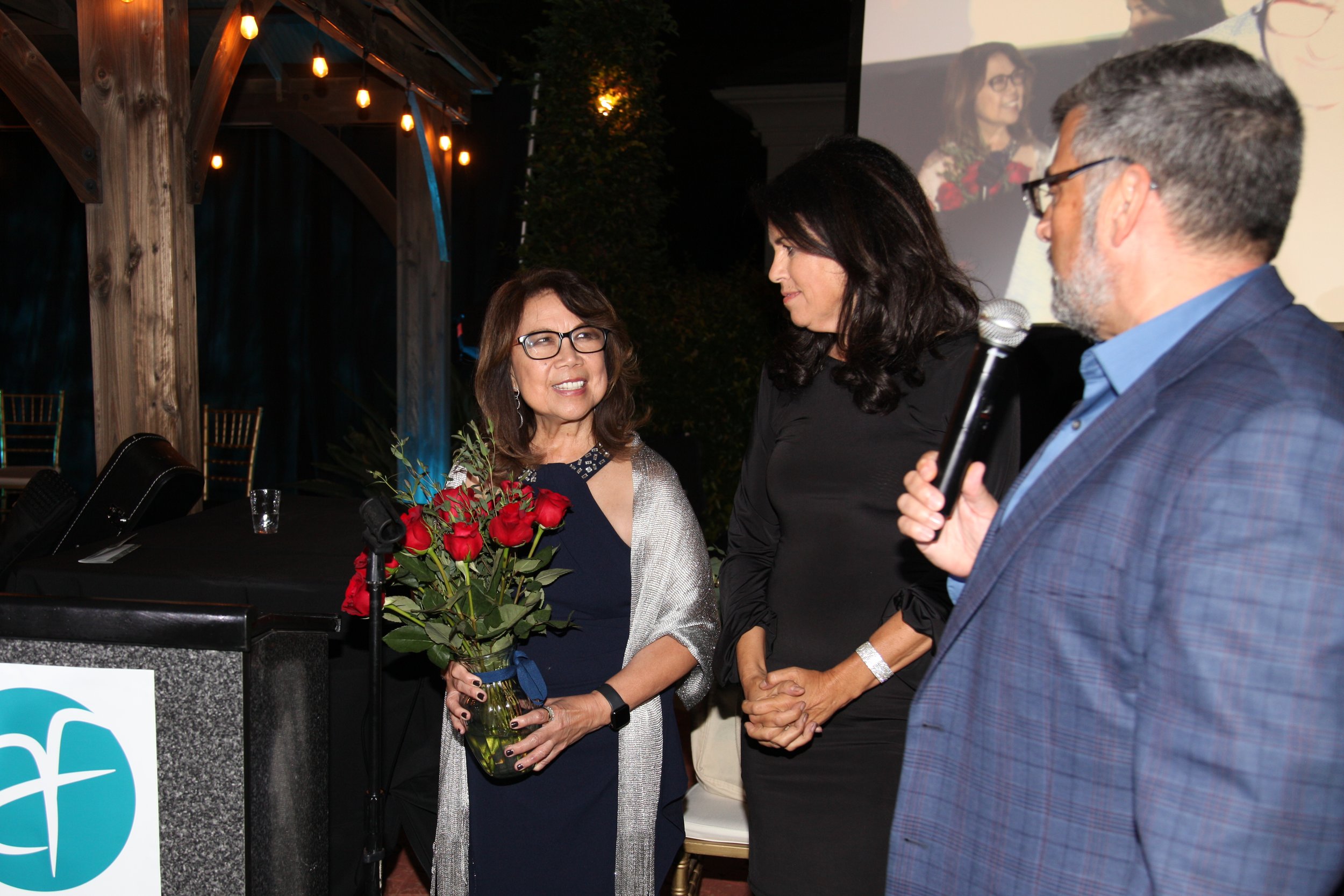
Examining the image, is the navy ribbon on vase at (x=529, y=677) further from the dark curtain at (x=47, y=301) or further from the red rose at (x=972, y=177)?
the dark curtain at (x=47, y=301)

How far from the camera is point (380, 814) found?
1.86m

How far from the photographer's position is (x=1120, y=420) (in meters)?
0.86

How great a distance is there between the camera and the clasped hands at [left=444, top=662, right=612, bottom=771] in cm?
151

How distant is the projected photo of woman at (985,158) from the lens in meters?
3.38

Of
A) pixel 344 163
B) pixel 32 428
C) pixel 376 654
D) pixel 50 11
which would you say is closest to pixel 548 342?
pixel 376 654

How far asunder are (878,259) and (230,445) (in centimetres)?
753

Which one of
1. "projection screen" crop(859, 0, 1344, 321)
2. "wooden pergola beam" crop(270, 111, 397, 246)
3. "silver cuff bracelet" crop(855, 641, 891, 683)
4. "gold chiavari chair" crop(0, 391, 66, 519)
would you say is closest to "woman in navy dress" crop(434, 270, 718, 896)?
"silver cuff bracelet" crop(855, 641, 891, 683)

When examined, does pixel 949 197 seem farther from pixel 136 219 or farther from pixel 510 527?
pixel 136 219

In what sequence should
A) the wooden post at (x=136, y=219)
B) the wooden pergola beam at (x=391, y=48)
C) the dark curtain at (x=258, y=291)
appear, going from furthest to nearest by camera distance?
the dark curtain at (x=258, y=291) < the wooden pergola beam at (x=391, y=48) < the wooden post at (x=136, y=219)

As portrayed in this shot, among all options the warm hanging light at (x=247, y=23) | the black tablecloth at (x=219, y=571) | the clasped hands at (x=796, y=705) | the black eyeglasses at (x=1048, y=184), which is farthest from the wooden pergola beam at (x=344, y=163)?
the black eyeglasses at (x=1048, y=184)

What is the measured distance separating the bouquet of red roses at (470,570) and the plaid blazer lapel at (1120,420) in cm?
76

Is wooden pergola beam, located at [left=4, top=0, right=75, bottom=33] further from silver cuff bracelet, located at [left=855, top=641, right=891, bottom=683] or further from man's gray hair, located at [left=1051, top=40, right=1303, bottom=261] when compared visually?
man's gray hair, located at [left=1051, top=40, right=1303, bottom=261]

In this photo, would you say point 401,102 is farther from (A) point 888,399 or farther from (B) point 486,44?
(A) point 888,399

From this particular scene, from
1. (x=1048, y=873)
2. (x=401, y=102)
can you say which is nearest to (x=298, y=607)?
(x=1048, y=873)
